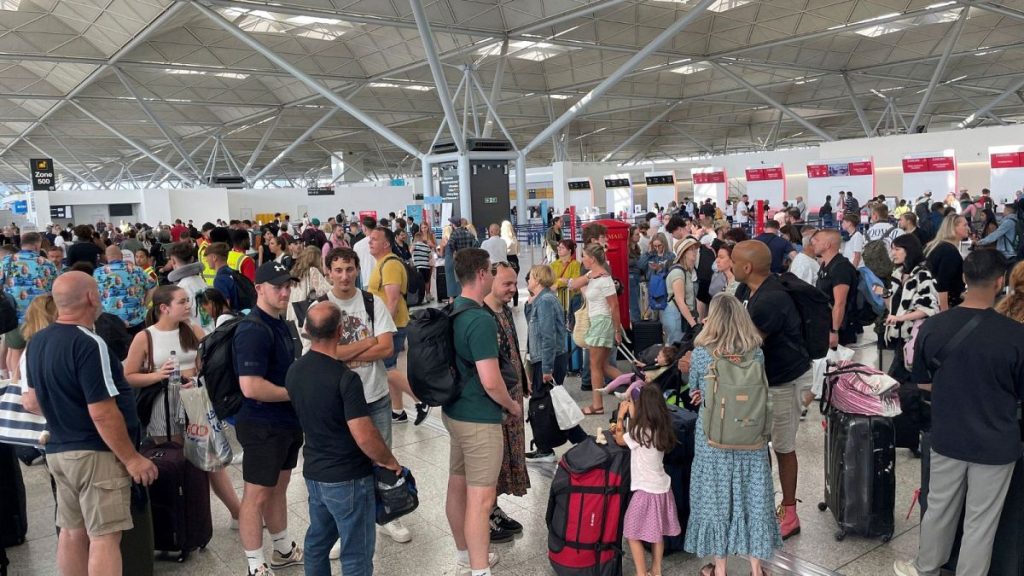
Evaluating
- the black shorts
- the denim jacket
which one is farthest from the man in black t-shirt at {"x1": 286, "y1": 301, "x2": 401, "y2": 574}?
the denim jacket

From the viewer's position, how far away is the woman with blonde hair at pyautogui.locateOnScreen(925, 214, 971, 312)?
19.2 ft

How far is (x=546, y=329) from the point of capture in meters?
6.18

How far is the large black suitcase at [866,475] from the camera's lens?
3883 millimetres

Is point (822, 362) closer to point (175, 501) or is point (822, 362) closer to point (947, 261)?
point (947, 261)

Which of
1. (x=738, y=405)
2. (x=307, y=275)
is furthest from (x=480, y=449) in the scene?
(x=307, y=275)

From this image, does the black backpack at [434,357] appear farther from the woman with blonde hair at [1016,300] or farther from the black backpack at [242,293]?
the black backpack at [242,293]

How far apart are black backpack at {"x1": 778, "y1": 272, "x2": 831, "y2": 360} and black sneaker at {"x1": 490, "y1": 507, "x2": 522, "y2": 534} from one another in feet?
6.34

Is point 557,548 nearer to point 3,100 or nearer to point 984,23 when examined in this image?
point 984,23

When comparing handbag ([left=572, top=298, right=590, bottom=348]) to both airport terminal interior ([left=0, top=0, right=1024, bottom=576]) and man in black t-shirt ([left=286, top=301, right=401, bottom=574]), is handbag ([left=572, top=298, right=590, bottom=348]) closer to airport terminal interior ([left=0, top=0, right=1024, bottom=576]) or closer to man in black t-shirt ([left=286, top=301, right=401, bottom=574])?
airport terminal interior ([left=0, top=0, right=1024, bottom=576])

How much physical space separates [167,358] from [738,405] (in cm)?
325

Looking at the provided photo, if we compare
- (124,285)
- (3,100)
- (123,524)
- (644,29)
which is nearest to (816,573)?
(123,524)

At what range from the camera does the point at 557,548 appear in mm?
3588

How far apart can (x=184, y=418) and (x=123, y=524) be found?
0.86 metres

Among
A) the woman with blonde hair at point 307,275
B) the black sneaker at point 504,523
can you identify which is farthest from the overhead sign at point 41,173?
the black sneaker at point 504,523
